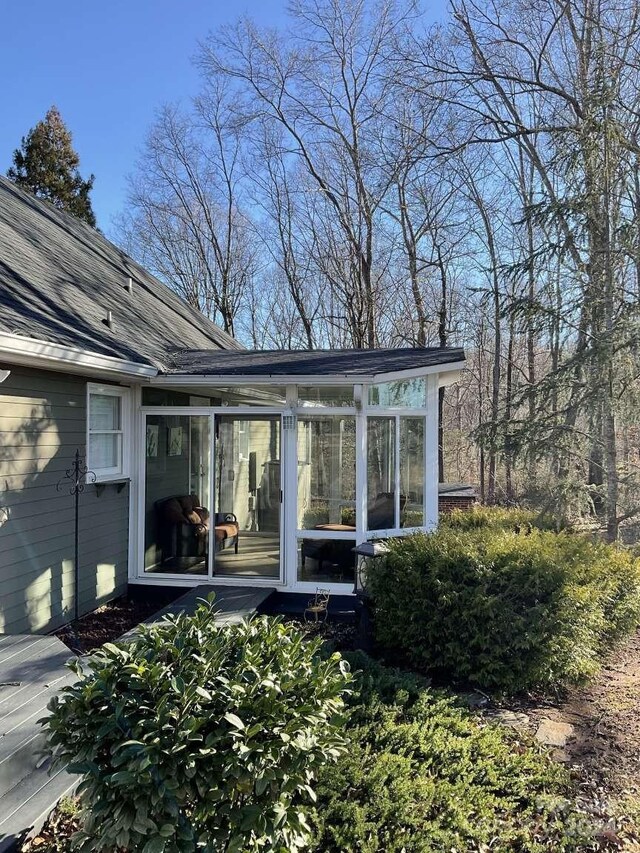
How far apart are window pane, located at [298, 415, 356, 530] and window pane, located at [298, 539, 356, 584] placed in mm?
200

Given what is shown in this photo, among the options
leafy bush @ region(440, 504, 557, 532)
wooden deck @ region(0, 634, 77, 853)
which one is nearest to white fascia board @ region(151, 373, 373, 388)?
leafy bush @ region(440, 504, 557, 532)

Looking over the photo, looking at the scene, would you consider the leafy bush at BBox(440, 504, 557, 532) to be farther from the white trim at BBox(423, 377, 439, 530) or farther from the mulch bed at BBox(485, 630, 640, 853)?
the mulch bed at BBox(485, 630, 640, 853)

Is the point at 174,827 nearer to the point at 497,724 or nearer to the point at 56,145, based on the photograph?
the point at 497,724

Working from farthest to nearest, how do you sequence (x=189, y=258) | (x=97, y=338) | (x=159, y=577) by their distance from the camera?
(x=189, y=258) < (x=159, y=577) < (x=97, y=338)

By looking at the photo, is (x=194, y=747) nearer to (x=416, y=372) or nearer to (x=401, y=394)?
(x=416, y=372)

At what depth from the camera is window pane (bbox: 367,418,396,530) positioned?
721 centimetres

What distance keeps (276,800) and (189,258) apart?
2408 cm

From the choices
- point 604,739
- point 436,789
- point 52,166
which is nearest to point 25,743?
point 436,789

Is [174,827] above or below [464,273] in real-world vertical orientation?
below

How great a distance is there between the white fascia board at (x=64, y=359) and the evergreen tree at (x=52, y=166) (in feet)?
58.6

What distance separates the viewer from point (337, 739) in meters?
2.53

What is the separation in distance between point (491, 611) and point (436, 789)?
5.91 ft

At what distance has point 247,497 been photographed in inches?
295

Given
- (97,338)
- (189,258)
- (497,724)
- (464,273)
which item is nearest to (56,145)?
(189,258)
